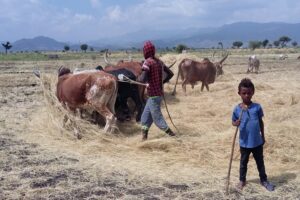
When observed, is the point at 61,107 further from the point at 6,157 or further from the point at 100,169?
the point at 100,169

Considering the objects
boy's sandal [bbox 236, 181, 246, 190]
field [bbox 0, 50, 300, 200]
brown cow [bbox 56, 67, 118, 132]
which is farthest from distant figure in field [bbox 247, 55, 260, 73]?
boy's sandal [bbox 236, 181, 246, 190]

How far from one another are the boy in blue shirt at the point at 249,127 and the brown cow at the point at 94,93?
3.52 metres

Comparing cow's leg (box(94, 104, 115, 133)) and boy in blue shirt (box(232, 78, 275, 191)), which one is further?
cow's leg (box(94, 104, 115, 133))

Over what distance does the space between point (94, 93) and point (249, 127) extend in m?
3.87

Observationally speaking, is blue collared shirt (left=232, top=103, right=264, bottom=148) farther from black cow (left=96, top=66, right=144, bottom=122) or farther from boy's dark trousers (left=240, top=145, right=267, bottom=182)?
black cow (left=96, top=66, right=144, bottom=122)

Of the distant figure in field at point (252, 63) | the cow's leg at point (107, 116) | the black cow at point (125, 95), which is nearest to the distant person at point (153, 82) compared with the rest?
the cow's leg at point (107, 116)

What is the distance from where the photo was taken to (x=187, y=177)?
678 centimetres

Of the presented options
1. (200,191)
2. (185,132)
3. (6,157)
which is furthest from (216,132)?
(6,157)

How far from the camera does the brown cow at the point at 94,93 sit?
30.4 feet

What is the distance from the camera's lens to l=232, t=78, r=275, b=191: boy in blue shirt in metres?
6.22

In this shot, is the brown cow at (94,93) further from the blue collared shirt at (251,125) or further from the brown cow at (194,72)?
the brown cow at (194,72)

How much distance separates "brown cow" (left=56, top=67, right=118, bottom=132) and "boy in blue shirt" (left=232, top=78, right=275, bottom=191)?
11.5 ft

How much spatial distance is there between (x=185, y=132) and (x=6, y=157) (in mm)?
3517

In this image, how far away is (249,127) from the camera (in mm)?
6262
